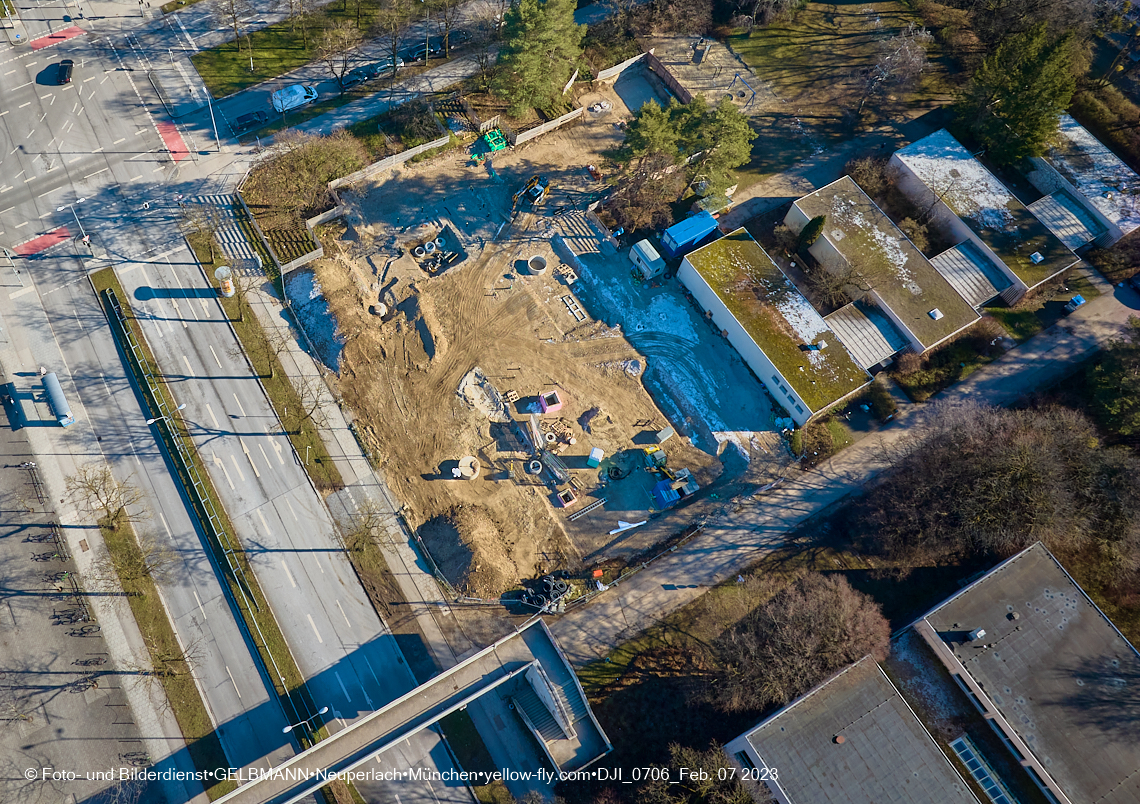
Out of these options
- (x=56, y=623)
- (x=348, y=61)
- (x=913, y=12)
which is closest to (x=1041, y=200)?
(x=913, y=12)

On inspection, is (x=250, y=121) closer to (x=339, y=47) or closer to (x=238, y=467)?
(x=339, y=47)

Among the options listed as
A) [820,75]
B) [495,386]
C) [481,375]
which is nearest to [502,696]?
[495,386]

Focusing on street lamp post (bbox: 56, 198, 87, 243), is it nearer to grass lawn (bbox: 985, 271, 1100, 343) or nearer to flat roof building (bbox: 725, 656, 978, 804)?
flat roof building (bbox: 725, 656, 978, 804)

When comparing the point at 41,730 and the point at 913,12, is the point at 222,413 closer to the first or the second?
the point at 41,730

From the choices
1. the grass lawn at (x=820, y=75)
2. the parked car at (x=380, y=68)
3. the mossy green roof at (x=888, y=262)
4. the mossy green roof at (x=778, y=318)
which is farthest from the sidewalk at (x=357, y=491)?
the mossy green roof at (x=888, y=262)

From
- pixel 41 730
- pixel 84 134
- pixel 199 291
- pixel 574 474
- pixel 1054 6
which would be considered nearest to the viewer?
pixel 41 730

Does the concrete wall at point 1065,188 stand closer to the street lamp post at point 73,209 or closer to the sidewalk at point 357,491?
the sidewalk at point 357,491

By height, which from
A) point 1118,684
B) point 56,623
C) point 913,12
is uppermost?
point 913,12

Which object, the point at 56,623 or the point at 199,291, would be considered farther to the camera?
the point at 199,291
